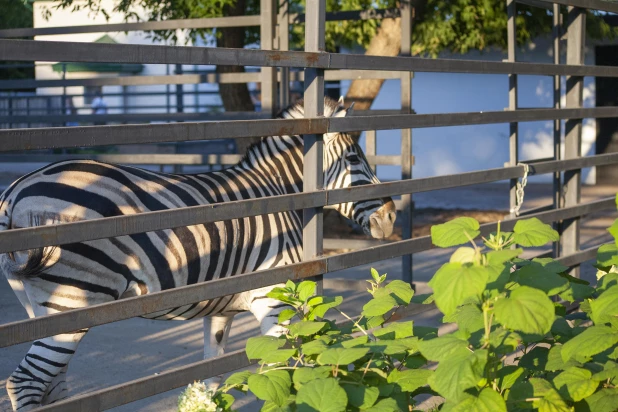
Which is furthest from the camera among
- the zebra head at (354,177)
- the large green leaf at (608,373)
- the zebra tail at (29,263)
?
the zebra head at (354,177)

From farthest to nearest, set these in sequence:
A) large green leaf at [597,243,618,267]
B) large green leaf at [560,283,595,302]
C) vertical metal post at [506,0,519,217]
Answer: vertical metal post at [506,0,519,217], large green leaf at [597,243,618,267], large green leaf at [560,283,595,302]

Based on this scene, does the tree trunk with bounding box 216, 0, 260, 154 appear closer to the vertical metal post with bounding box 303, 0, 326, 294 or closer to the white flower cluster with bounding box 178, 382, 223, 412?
the vertical metal post with bounding box 303, 0, 326, 294

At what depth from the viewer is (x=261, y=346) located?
2.59 m

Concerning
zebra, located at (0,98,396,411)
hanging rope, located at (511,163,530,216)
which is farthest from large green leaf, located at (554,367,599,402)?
hanging rope, located at (511,163,530,216)

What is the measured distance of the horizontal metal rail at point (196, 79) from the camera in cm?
724

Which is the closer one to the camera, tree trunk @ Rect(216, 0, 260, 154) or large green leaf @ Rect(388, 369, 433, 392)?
large green leaf @ Rect(388, 369, 433, 392)

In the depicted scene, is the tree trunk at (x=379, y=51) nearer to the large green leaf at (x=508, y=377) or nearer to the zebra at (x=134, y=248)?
the zebra at (x=134, y=248)

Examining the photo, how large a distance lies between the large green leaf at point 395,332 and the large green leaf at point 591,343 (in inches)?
19.5

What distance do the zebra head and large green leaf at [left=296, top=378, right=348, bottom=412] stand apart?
111 inches

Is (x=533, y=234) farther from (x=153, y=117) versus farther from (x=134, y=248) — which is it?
(x=153, y=117)

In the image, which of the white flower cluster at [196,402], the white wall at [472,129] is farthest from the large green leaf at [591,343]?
the white wall at [472,129]

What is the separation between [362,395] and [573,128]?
14.9 feet

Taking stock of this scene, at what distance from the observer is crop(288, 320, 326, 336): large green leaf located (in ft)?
8.40

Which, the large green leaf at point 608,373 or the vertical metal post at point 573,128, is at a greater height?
the vertical metal post at point 573,128
